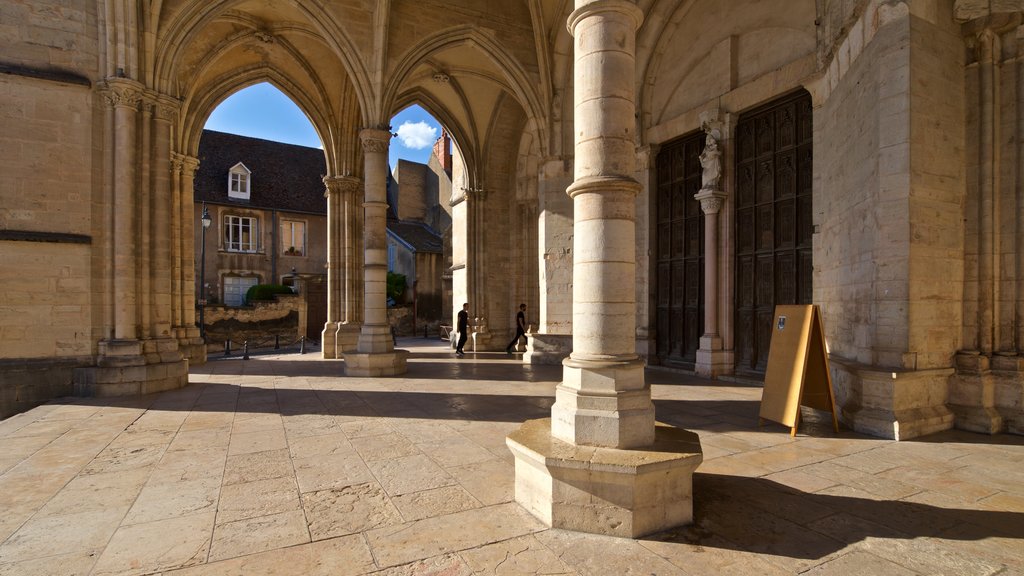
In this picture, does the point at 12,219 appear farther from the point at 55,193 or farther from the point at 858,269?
the point at 858,269

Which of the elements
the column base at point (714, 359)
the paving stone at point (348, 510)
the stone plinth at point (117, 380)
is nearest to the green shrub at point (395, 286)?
the stone plinth at point (117, 380)

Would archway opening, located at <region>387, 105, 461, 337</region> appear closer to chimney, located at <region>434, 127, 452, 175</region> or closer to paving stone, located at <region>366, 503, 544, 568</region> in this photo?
chimney, located at <region>434, 127, 452, 175</region>

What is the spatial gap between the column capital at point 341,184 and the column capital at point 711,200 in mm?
8350

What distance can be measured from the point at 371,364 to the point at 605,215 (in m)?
7.16

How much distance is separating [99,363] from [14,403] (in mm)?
1056

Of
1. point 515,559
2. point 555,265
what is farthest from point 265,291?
point 515,559

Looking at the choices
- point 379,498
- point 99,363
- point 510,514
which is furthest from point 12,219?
point 510,514

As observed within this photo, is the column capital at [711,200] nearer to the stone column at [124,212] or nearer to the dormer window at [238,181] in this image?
the stone column at [124,212]

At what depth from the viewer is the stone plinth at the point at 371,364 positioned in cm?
944

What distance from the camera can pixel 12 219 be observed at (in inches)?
280

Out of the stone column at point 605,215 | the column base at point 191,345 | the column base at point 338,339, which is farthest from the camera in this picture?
the column base at point 338,339

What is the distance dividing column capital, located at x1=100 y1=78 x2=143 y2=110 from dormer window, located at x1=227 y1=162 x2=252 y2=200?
19.5m

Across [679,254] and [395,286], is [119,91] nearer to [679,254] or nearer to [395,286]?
[679,254]

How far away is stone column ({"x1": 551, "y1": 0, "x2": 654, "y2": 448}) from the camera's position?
324cm
